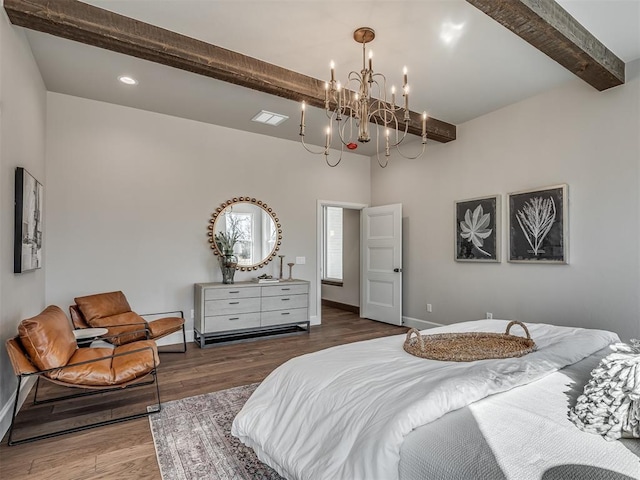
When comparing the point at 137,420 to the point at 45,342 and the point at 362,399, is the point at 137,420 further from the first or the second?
the point at 362,399

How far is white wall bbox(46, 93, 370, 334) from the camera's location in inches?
157

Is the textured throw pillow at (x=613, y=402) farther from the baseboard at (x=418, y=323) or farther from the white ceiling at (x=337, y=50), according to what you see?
the baseboard at (x=418, y=323)

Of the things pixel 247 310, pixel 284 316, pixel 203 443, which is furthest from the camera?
pixel 284 316

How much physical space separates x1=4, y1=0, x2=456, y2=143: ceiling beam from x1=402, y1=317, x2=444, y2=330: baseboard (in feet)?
11.5

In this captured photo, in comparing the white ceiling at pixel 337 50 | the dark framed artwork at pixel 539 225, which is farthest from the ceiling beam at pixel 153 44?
the dark framed artwork at pixel 539 225

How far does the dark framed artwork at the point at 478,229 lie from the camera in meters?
4.37

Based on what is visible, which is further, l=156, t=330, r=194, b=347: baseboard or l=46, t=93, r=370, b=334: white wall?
l=156, t=330, r=194, b=347: baseboard

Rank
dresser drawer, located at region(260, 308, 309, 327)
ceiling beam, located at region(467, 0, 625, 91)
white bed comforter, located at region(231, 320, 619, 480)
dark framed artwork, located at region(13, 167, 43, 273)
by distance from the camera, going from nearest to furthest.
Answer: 1. white bed comforter, located at region(231, 320, 619, 480)
2. ceiling beam, located at region(467, 0, 625, 91)
3. dark framed artwork, located at region(13, 167, 43, 273)
4. dresser drawer, located at region(260, 308, 309, 327)

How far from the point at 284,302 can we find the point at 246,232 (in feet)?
3.78

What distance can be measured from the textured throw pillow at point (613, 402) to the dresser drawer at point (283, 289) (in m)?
3.98

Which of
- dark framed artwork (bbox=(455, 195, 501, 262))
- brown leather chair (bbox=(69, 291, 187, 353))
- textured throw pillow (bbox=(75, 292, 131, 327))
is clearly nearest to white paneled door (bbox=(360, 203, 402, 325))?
dark framed artwork (bbox=(455, 195, 501, 262))

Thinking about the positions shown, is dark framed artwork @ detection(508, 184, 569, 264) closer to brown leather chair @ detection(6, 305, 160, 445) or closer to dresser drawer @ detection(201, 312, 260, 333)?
dresser drawer @ detection(201, 312, 260, 333)

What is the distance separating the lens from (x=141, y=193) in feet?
14.5

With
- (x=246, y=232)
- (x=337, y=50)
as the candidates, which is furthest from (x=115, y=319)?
(x=337, y=50)
